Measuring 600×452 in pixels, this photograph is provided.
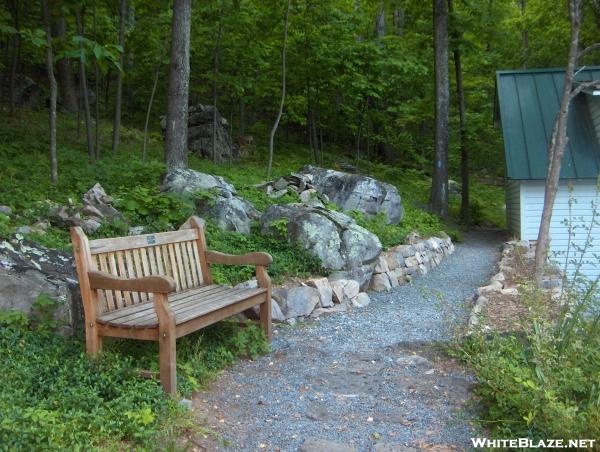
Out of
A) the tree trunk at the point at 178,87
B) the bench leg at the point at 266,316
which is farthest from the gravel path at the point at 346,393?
the tree trunk at the point at 178,87

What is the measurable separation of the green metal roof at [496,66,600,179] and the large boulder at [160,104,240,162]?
7.74 m

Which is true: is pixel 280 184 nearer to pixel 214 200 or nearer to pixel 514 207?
pixel 214 200

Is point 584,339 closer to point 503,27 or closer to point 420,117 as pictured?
point 420,117

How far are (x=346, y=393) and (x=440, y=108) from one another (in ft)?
41.5

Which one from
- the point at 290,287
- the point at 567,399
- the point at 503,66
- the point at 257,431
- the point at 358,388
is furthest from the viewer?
the point at 503,66

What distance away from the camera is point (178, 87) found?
10.2 m

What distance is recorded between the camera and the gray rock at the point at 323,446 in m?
3.17

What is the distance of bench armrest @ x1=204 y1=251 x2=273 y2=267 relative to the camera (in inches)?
204

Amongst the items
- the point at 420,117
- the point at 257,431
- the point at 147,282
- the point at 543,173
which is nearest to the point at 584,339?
the point at 257,431

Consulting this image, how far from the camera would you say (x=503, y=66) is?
75.2 ft

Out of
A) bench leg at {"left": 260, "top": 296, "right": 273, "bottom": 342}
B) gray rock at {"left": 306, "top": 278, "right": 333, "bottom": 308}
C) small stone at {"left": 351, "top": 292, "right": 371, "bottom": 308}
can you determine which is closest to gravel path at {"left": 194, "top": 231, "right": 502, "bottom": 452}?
bench leg at {"left": 260, "top": 296, "right": 273, "bottom": 342}

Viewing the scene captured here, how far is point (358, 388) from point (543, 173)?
9.18 m

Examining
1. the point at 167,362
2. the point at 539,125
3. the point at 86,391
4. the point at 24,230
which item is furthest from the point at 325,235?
the point at 539,125

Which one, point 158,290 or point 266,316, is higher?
point 158,290
